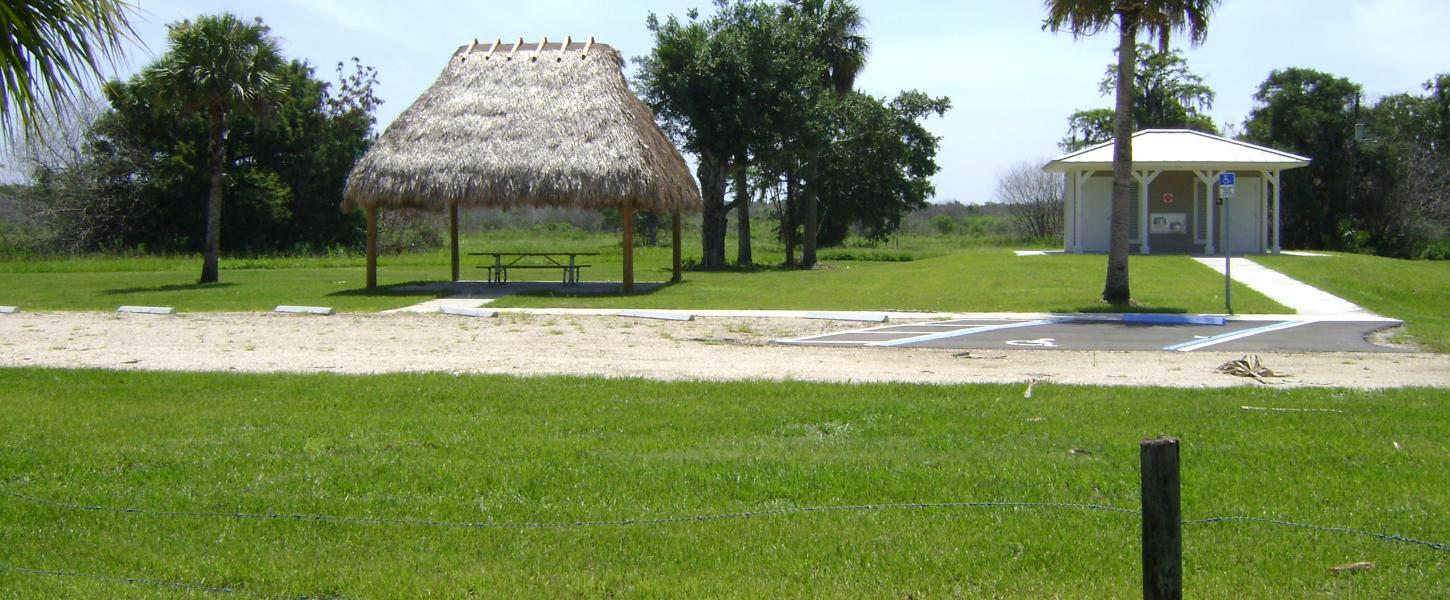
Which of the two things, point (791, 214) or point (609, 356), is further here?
point (791, 214)

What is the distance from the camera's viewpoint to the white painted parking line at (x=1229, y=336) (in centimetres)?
1449

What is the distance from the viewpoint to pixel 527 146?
24.7 m

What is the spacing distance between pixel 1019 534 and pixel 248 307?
710 inches

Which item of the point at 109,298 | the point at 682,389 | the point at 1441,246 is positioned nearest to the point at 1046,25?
the point at 682,389

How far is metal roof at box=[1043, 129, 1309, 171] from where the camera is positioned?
33188mm

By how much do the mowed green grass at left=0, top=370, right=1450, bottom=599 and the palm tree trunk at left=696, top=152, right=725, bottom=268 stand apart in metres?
26.4

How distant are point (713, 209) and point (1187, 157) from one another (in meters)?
13.9

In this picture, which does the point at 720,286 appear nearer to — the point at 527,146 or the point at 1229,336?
the point at 527,146

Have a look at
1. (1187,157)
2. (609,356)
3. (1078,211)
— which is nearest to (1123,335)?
(609,356)

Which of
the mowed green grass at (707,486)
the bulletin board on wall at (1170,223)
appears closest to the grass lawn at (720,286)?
the bulletin board on wall at (1170,223)

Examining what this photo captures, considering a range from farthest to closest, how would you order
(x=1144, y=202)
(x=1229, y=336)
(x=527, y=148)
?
(x=1144, y=202) < (x=527, y=148) < (x=1229, y=336)

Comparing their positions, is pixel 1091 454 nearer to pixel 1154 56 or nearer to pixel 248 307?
pixel 248 307

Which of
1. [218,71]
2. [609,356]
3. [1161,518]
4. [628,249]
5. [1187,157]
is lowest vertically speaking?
[609,356]

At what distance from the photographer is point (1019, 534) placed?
563cm
